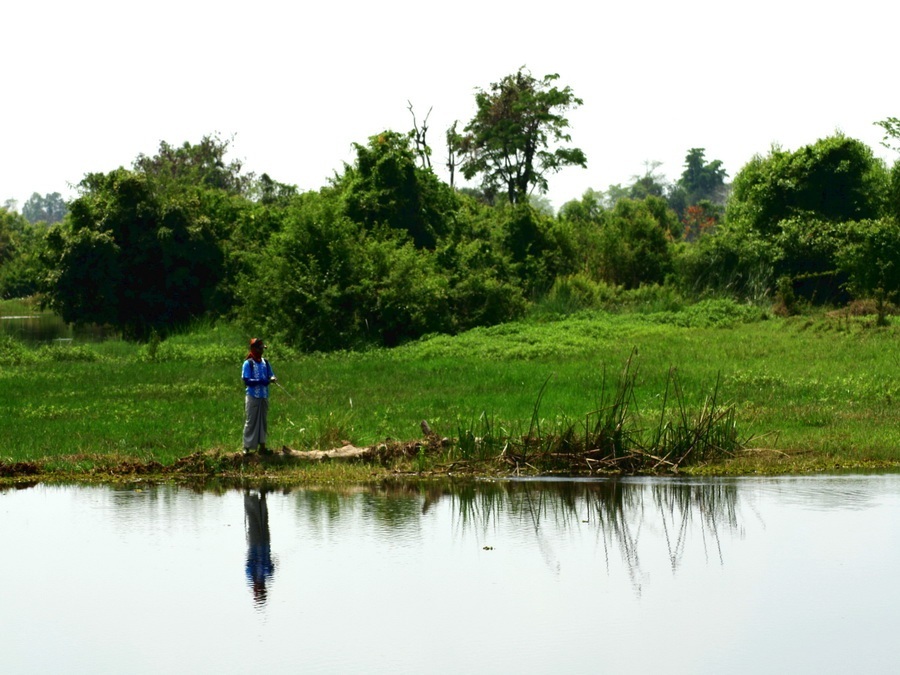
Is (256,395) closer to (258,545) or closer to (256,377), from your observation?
(256,377)

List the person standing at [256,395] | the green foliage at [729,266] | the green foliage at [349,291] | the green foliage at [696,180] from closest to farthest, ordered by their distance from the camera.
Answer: the person standing at [256,395] < the green foliage at [349,291] < the green foliage at [729,266] < the green foliage at [696,180]

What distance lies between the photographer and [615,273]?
156 ft

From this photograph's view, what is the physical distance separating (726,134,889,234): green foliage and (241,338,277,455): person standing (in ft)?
105

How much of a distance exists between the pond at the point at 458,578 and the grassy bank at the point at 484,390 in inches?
80.2

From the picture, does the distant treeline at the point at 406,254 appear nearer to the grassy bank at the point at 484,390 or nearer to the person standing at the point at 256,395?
the grassy bank at the point at 484,390

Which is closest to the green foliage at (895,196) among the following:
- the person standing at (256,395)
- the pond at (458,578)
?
the pond at (458,578)

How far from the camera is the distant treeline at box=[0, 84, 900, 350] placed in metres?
34.6

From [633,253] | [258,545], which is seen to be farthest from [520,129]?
[258,545]

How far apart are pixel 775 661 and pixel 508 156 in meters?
57.8

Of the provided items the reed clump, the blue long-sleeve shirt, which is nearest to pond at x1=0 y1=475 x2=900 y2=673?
the reed clump

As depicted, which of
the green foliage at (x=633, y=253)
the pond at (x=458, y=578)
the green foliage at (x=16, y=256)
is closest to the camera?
the pond at (x=458, y=578)

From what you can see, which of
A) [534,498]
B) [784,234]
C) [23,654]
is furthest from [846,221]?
[23,654]

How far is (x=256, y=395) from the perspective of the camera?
15539 mm

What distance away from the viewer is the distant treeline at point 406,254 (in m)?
34.6
